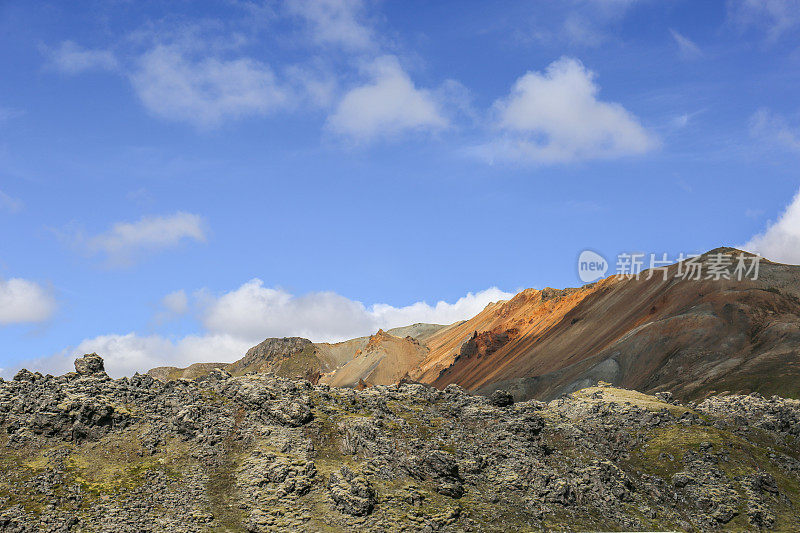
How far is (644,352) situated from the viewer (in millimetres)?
137250

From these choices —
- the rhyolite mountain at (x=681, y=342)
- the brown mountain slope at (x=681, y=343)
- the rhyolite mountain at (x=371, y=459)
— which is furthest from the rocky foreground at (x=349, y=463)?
the brown mountain slope at (x=681, y=343)

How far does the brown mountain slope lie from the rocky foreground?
177 ft

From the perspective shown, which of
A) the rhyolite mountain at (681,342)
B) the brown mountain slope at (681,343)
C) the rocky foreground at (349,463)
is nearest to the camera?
the rocky foreground at (349,463)

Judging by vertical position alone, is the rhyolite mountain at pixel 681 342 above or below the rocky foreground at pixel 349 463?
above

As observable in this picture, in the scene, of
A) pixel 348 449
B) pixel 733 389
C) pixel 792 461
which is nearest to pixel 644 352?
pixel 733 389

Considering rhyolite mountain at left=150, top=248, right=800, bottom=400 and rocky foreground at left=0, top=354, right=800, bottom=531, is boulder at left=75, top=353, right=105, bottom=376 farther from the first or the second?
rhyolite mountain at left=150, top=248, right=800, bottom=400

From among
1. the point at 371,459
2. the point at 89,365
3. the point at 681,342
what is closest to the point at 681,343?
the point at 681,342

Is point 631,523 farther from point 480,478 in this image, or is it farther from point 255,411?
point 255,411

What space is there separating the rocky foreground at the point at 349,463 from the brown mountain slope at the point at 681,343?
54018 millimetres

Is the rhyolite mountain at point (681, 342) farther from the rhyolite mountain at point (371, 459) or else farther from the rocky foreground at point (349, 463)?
the rocky foreground at point (349, 463)

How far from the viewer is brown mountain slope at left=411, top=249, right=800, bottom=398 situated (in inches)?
4538

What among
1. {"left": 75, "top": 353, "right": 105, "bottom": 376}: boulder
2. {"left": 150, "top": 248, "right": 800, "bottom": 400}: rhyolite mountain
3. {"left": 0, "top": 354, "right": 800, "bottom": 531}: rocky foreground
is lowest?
{"left": 0, "top": 354, "right": 800, "bottom": 531}: rocky foreground

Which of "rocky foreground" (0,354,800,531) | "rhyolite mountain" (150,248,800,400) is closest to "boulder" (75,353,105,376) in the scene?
"rocky foreground" (0,354,800,531)

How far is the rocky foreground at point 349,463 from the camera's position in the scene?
145ft
